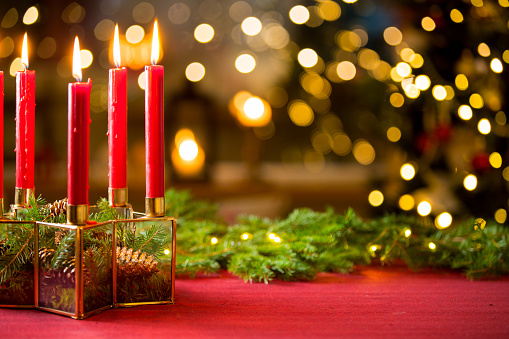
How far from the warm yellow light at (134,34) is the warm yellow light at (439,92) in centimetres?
203

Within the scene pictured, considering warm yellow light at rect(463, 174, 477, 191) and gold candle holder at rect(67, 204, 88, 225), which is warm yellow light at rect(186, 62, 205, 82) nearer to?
warm yellow light at rect(463, 174, 477, 191)

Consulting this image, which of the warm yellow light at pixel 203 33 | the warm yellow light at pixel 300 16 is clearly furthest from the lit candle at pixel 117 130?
the warm yellow light at pixel 203 33

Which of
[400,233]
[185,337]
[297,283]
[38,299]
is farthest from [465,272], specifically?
[38,299]

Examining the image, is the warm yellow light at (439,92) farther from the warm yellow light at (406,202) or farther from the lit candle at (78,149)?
the lit candle at (78,149)

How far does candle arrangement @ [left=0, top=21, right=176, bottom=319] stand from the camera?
0.59 metres

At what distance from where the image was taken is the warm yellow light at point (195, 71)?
3.63m

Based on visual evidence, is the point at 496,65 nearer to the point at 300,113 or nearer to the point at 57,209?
the point at 57,209

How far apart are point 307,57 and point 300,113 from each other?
949mm

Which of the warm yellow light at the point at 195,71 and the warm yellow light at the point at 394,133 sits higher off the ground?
the warm yellow light at the point at 195,71

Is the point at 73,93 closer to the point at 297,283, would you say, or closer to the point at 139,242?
the point at 139,242

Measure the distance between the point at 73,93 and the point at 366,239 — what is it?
585 mm

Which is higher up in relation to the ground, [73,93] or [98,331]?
[73,93]

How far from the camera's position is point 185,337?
21.4 inches

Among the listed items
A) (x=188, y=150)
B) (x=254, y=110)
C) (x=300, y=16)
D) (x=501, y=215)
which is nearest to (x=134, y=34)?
(x=254, y=110)
